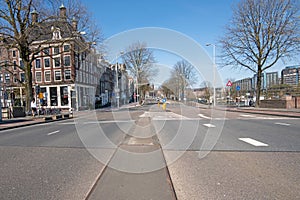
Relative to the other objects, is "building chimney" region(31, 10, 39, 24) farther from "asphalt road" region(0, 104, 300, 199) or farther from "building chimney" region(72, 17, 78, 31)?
"asphalt road" region(0, 104, 300, 199)

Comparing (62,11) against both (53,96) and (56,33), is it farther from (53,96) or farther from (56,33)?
(53,96)

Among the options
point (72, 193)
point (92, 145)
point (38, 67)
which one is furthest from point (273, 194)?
point (38, 67)

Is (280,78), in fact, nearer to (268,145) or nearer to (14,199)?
(268,145)

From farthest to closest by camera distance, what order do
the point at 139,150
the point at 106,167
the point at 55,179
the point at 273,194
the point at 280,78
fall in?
the point at 280,78 < the point at 139,150 < the point at 106,167 < the point at 55,179 < the point at 273,194

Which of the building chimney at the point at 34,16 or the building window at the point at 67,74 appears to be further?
the building window at the point at 67,74

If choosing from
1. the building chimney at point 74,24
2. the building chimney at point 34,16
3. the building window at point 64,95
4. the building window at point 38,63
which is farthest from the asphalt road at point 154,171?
the building window at point 38,63

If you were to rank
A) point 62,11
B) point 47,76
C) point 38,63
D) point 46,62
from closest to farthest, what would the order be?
point 62,11, point 47,76, point 46,62, point 38,63

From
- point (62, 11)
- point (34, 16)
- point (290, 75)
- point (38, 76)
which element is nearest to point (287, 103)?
point (290, 75)

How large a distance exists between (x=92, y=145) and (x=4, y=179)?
10.5ft

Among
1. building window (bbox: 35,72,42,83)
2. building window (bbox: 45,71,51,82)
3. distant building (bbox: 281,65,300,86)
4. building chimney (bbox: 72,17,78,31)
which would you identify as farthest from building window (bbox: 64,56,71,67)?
distant building (bbox: 281,65,300,86)

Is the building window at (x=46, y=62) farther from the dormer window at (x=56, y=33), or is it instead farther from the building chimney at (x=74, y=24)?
the building chimney at (x=74, y=24)

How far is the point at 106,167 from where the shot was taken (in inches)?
192

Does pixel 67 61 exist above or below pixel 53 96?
above

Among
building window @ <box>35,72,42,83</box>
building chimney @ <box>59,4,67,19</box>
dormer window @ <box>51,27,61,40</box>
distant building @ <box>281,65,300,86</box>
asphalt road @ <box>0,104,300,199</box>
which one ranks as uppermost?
building chimney @ <box>59,4,67,19</box>
